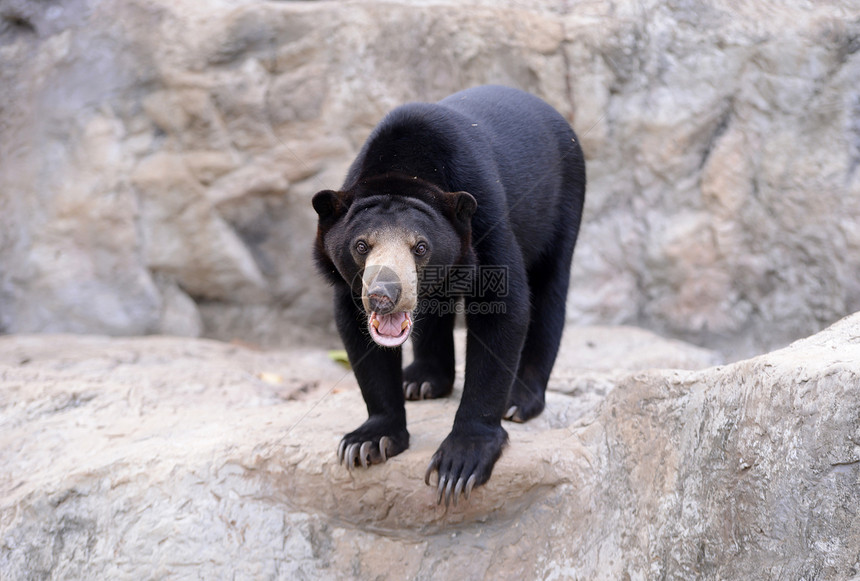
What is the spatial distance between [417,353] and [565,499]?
4.86 ft

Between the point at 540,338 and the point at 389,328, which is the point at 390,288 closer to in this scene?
the point at 389,328

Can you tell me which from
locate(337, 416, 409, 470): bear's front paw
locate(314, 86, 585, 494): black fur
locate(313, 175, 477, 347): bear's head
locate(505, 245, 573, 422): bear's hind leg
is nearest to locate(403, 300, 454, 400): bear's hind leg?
locate(505, 245, 573, 422): bear's hind leg

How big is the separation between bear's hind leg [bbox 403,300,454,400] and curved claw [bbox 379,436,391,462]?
3.06 ft

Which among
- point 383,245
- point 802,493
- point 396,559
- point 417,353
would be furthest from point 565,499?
point 417,353

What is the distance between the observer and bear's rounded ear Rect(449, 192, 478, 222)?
10.3 ft

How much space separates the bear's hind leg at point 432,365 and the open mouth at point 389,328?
4.27 feet

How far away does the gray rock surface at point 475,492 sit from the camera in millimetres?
2365

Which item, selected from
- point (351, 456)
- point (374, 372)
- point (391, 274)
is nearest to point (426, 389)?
point (374, 372)

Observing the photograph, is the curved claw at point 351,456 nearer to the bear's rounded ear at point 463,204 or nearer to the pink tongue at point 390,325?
the pink tongue at point 390,325

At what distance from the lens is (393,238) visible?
307 centimetres

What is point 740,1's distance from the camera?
637 cm

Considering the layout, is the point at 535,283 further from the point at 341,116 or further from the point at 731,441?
the point at 341,116

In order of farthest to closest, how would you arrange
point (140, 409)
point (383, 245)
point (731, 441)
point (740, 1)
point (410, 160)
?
point (740, 1) → point (140, 409) → point (410, 160) → point (383, 245) → point (731, 441)

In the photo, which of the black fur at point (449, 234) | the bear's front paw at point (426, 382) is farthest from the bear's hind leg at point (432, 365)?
the black fur at point (449, 234)
